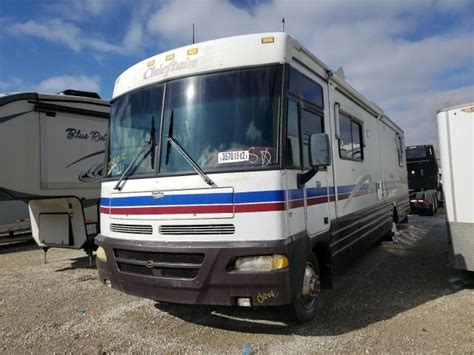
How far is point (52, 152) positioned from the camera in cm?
762

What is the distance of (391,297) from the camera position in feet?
17.8

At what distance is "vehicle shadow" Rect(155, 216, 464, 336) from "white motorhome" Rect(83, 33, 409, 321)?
1.30ft

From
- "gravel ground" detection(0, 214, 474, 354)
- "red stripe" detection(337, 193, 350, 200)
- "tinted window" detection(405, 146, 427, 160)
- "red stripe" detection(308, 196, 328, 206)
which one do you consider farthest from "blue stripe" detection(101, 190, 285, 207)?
"tinted window" detection(405, 146, 427, 160)

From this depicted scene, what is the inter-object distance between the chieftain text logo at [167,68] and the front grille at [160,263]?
1.89m

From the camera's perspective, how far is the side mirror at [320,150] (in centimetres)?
408

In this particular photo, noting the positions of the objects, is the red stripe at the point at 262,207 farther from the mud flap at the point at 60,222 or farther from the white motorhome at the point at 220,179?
the mud flap at the point at 60,222

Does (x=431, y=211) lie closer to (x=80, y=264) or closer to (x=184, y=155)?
(x=80, y=264)

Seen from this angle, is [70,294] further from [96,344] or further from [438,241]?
[438,241]

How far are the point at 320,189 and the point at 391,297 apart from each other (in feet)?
6.06

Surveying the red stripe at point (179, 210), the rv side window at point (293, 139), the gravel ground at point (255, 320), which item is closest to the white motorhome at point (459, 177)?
the gravel ground at point (255, 320)

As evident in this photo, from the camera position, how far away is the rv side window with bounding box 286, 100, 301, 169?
159 inches

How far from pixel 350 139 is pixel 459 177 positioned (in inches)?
62.6

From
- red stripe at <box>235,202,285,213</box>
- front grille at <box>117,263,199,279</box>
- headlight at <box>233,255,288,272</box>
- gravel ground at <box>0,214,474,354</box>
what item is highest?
red stripe at <box>235,202,285,213</box>

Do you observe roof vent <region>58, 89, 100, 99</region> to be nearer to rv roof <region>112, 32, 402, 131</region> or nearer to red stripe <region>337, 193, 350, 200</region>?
rv roof <region>112, 32, 402, 131</region>
